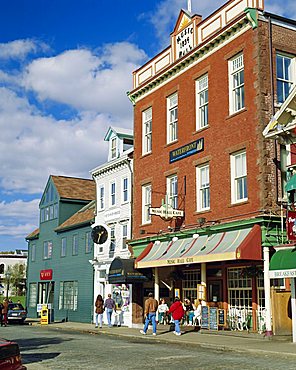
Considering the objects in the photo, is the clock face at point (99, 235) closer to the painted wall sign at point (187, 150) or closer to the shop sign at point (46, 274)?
the painted wall sign at point (187, 150)

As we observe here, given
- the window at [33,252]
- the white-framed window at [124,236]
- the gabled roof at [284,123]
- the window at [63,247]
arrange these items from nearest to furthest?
1. the gabled roof at [284,123]
2. the white-framed window at [124,236]
3. the window at [63,247]
4. the window at [33,252]

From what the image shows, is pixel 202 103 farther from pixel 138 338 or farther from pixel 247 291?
pixel 138 338

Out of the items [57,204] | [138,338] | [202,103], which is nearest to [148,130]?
[202,103]

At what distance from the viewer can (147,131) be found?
29797mm

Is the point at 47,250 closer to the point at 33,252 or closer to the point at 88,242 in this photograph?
the point at 33,252

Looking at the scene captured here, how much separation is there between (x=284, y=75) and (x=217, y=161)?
4.30 m

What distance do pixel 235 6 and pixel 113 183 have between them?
1460 centimetres

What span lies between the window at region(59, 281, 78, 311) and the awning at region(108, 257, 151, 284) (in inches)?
425

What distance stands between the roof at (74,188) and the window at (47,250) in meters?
4.20

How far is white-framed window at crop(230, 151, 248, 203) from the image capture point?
21891mm

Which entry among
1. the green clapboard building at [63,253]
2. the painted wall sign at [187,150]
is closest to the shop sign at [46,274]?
the green clapboard building at [63,253]

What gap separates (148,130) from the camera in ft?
97.5

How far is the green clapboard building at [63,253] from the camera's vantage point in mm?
37781

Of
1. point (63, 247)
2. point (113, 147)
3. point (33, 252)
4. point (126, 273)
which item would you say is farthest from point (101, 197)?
point (33, 252)
